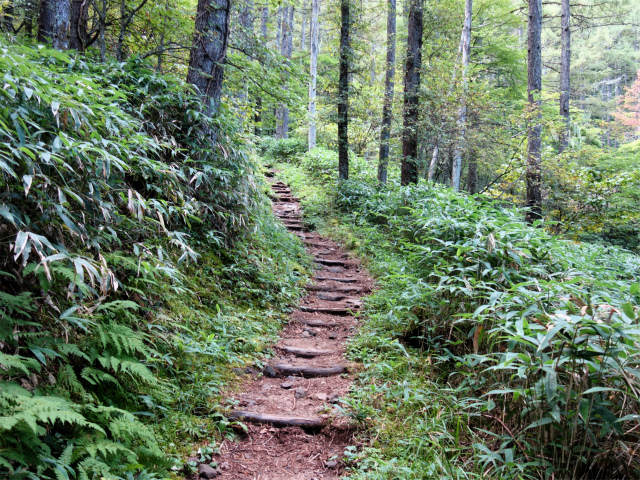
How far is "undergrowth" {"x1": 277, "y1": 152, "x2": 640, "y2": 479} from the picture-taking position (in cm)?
212

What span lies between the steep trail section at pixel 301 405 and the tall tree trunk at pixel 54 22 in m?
5.03

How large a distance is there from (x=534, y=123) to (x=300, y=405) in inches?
397

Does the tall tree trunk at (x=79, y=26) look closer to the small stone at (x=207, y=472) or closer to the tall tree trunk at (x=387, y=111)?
the small stone at (x=207, y=472)

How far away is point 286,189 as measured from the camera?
13.9m

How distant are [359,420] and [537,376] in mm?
1348

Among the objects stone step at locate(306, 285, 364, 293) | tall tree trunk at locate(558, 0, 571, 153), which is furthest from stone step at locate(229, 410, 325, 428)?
tall tree trunk at locate(558, 0, 571, 153)

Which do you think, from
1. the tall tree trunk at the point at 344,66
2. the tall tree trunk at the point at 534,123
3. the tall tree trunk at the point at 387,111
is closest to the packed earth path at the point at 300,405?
the tall tree trunk at the point at 344,66

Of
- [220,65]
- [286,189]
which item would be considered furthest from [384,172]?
[220,65]

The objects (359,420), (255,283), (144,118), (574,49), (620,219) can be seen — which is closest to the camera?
(359,420)

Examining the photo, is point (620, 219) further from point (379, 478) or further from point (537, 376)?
point (379, 478)

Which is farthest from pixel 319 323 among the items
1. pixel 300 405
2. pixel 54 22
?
pixel 54 22

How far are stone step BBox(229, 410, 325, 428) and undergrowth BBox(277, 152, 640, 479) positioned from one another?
0.34 meters

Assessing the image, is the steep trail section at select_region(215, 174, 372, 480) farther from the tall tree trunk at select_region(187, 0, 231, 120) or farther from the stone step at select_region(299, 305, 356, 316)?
the tall tree trunk at select_region(187, 0, 231, 120)

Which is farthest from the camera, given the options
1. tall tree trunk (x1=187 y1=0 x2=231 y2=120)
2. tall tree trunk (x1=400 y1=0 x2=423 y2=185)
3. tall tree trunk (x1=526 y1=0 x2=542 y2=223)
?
tall tree trunk (x1=526 y1=0 x2=542 y2=223)
